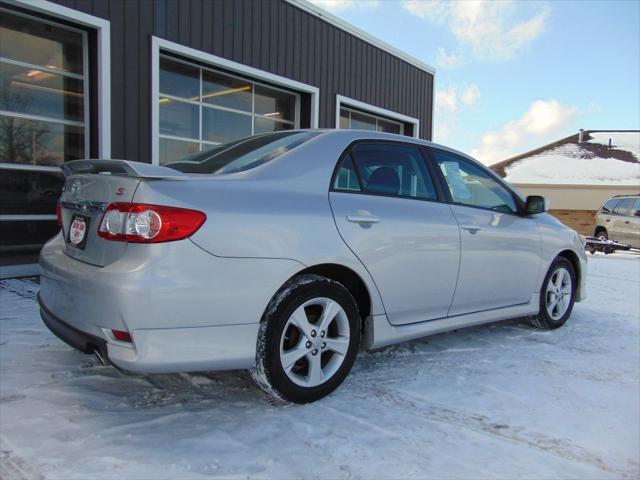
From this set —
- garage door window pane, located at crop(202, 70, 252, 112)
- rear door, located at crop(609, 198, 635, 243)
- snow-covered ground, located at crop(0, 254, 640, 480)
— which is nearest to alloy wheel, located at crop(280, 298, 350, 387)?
snow-covered ground, located at crop(0, 254, 640, 480)

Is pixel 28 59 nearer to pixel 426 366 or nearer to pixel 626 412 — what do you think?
pixel 426 366

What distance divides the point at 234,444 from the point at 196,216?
1.04 metres

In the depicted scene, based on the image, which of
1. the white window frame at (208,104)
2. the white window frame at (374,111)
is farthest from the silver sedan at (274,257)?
the white window frame at (374,111)

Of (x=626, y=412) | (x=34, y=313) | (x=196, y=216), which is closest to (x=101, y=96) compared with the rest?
(x=34, y=313)

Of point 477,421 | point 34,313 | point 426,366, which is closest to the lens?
point 477,421

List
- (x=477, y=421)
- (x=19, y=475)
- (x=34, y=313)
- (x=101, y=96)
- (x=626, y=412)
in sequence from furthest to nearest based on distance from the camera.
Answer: (x=101, y=96) → (x=34, y=313) → (x=626, y=412) → (x=477, y=421) → (x=19, y=475)

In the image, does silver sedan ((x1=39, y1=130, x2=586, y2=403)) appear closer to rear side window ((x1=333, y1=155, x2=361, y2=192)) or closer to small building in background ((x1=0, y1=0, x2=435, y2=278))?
rear side window ((x1=333, y1=155, x2=361, y2=192))

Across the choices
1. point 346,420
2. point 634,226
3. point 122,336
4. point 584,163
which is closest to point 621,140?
point 584,163

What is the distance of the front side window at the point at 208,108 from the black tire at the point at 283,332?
524 cm

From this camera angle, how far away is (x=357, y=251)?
284 cm

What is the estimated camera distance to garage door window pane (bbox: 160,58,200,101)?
7984 millimetres

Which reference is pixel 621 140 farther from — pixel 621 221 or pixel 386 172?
pixel 386 172

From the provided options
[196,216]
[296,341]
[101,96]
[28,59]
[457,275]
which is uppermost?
[28,59]

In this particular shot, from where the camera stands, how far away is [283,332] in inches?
101
